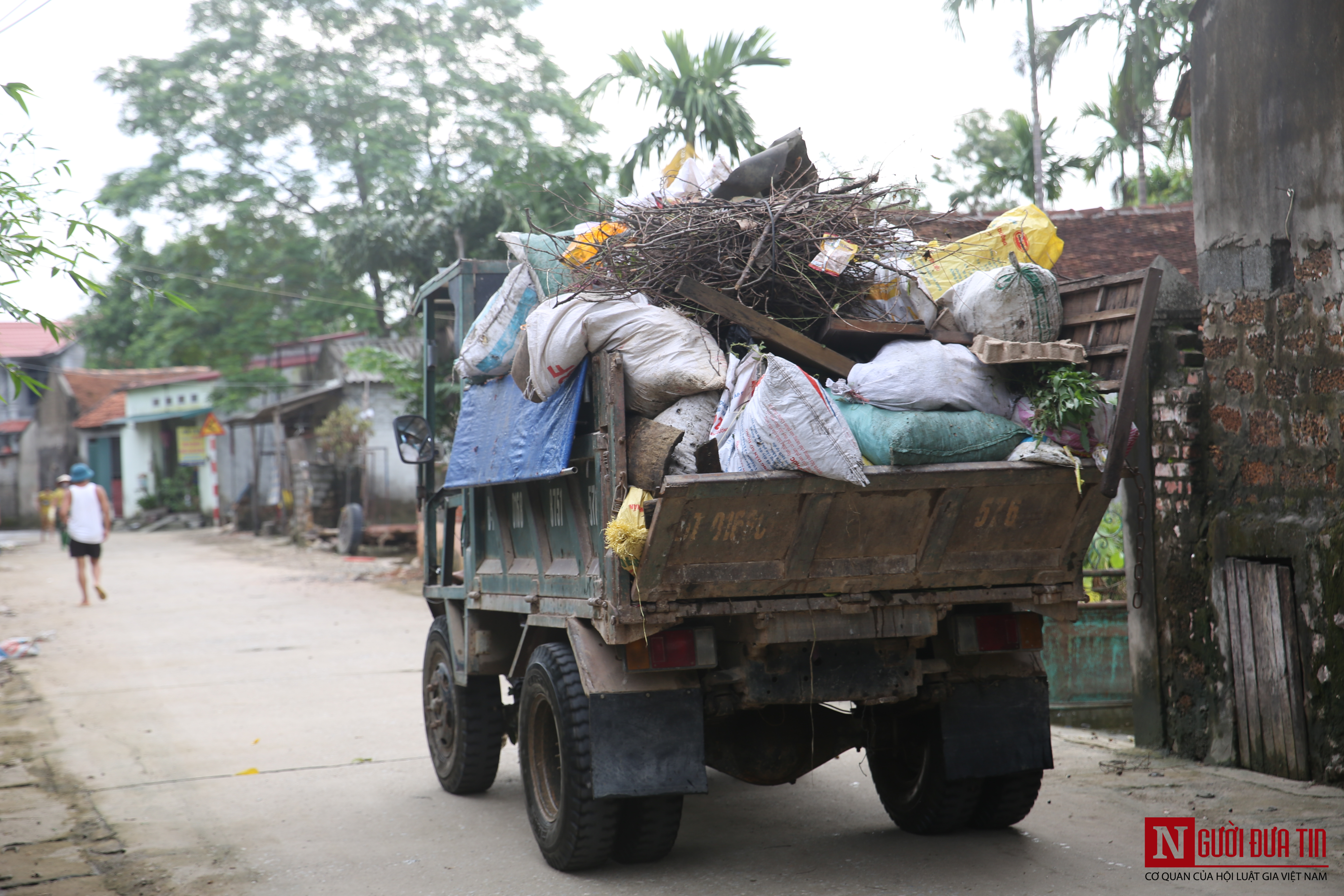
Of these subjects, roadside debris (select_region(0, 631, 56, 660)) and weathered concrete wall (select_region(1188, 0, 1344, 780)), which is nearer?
weathered concrete wall (select_region(1188, 0, 1344, 780))

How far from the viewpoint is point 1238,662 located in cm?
577

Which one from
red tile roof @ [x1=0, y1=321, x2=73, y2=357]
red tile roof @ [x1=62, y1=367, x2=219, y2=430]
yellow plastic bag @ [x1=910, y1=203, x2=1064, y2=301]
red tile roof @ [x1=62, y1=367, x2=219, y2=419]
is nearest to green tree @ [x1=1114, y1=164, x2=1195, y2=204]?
yellow plastic bag @ [x1=910, y1=203, x2=1064, y2=301]

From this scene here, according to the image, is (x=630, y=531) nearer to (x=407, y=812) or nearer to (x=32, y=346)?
(x=407, y=812)

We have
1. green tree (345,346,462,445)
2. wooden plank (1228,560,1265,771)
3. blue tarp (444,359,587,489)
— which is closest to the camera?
blue tarp (444,359,587,489)

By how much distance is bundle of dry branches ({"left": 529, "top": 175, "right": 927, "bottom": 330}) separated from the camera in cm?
430

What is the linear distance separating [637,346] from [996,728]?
209cm

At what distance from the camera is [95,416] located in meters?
36.8

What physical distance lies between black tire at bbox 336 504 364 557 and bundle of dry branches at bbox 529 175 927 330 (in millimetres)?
16804

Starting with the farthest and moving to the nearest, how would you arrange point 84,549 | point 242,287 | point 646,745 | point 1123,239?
point 242,287 → point 84,549 → point 1123,239 → point 646,745

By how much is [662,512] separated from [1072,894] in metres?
2.01

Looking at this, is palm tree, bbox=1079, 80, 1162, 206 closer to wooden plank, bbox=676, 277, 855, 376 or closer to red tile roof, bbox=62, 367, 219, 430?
wooden plank, bbox=676, 277, 855, 376

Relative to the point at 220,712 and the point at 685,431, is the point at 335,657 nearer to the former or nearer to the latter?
the point at 220,712

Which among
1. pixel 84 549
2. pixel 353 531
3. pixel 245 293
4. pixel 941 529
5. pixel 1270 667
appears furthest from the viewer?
pixel 245 293

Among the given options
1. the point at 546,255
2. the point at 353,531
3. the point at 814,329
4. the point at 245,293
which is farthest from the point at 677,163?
the point at 245,293
